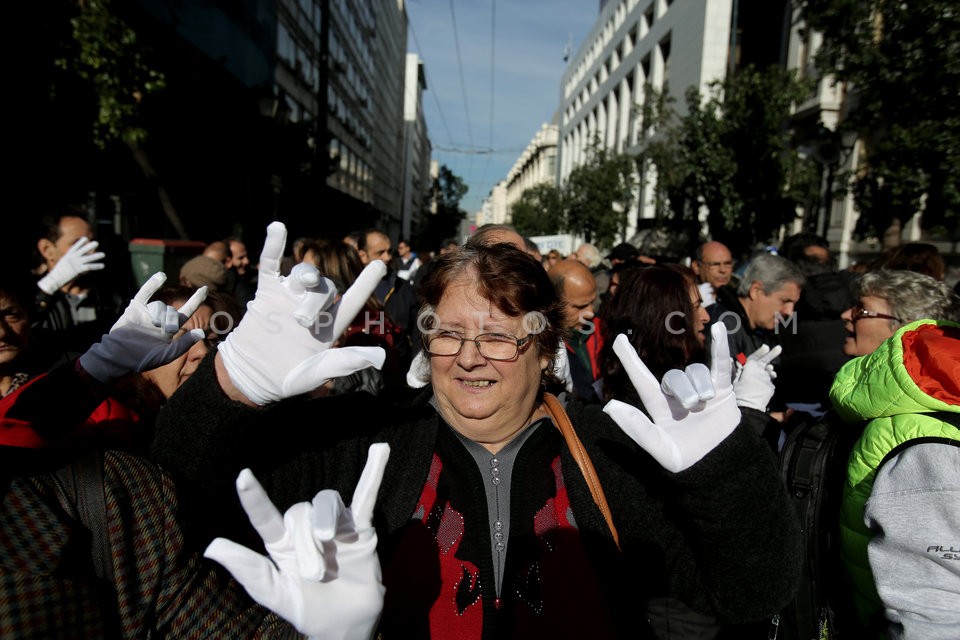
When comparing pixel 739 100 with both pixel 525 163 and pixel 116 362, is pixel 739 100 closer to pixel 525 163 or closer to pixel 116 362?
pixel 116 362

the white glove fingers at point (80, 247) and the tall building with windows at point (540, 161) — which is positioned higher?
the tall building with windows at point (540, 161)

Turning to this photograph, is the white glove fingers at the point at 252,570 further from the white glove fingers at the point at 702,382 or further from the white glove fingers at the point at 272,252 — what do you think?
the white glove fingers at the point at 702,382

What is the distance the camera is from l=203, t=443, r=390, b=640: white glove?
1115mm

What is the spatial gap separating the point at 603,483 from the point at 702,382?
45cm

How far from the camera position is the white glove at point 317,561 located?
3.66 ft

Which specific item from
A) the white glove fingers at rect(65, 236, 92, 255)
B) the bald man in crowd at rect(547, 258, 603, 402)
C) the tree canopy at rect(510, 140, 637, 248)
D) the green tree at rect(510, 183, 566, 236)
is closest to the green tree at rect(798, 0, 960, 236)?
the bald man in crowd at rect(547, 258, 603, 402)

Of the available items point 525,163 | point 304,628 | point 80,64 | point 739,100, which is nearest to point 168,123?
point 80,64

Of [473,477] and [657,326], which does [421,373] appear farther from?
[657,326]

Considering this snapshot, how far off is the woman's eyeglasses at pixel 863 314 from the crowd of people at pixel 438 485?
0.71m

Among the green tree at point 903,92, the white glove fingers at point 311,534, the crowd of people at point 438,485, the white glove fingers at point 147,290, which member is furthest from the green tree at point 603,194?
the white glove fingers at point 311,534

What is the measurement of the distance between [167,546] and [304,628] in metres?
0.31

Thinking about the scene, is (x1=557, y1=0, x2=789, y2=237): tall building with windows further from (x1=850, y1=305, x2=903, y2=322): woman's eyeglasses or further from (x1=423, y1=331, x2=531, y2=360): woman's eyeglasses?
(x1=423, y1=331, x2=531, y2=360): woman's eyeglasses

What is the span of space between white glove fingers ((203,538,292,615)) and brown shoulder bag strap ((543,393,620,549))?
0.82 m

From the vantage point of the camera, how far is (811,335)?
348 centimetres
